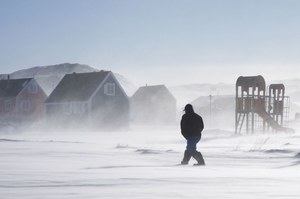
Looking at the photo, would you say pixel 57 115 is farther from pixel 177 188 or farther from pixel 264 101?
pixel 177 188

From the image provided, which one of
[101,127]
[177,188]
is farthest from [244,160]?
[101,127]

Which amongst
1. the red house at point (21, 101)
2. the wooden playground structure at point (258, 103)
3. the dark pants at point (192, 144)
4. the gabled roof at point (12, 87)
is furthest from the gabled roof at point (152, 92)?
the dark pants at point (192, 144)

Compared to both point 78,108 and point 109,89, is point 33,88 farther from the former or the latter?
point 109,89

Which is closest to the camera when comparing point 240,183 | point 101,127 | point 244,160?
point 240,183

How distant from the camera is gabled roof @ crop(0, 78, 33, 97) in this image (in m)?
65.2

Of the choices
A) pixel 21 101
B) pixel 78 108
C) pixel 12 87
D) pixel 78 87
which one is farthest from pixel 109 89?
pixel 12 87

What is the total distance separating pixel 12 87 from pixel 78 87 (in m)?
11.7

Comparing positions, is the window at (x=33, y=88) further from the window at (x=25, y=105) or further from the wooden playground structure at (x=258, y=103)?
the wooden playground structure at (x=258, y=103)

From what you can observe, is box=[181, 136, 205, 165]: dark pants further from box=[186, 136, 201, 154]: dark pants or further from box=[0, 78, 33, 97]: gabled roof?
box=[0, 78, 33, 97]: gabled roof

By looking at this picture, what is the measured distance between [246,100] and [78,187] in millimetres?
34551

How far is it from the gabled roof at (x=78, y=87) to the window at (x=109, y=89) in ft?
2.98

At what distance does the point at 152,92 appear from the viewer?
3349 inches

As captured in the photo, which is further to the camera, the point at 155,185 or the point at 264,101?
the point at 264,101

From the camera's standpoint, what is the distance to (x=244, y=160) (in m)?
14.0
